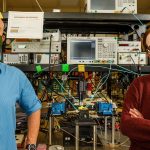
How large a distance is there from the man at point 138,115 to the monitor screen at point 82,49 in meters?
0.67

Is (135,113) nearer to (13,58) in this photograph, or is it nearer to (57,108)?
(57,108)

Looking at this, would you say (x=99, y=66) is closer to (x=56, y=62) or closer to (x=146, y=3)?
(x=56, y=62)

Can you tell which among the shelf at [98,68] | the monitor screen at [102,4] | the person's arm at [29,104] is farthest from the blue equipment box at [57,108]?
the monitor screen at [102,4]

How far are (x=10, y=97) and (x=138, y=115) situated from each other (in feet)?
2.52

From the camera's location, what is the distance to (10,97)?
1.49 meters

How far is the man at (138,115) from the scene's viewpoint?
155cm

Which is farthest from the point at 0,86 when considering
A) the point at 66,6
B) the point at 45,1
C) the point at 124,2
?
the point at 66,6

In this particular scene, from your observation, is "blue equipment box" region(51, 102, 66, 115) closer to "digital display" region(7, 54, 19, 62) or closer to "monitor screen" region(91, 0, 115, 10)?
"digital display" region(7, 54, 19, 62)

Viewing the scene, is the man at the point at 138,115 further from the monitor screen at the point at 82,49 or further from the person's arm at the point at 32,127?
the monitor screen at the point at 82,49

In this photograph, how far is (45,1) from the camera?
6.14 meters

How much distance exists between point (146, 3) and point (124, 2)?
13.9ft

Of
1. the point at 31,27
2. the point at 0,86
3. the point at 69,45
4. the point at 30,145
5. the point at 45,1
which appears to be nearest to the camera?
the point at 0,86

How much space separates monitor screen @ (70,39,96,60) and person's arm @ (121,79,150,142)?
69 centimetres

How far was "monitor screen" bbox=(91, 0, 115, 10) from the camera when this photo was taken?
237 centimetres
